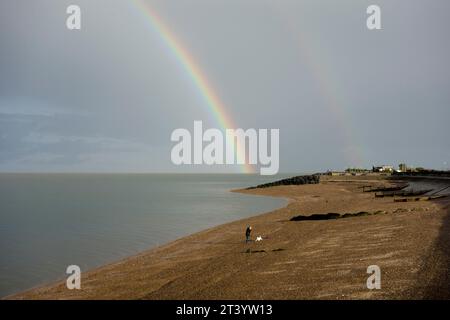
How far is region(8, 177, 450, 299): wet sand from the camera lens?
14.2m

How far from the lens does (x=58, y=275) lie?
2238 centimetres

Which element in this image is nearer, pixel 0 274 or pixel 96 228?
pixel 0 274

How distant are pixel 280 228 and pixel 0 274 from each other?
1991cm

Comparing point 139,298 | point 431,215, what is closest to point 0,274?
point 139,298

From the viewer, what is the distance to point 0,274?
23.1 m

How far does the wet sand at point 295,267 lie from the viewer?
560 inches

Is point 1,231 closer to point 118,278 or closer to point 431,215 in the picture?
point 118,278

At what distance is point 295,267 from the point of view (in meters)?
18.0

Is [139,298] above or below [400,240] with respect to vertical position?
below

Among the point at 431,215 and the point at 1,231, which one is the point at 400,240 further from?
the point at 1,231
